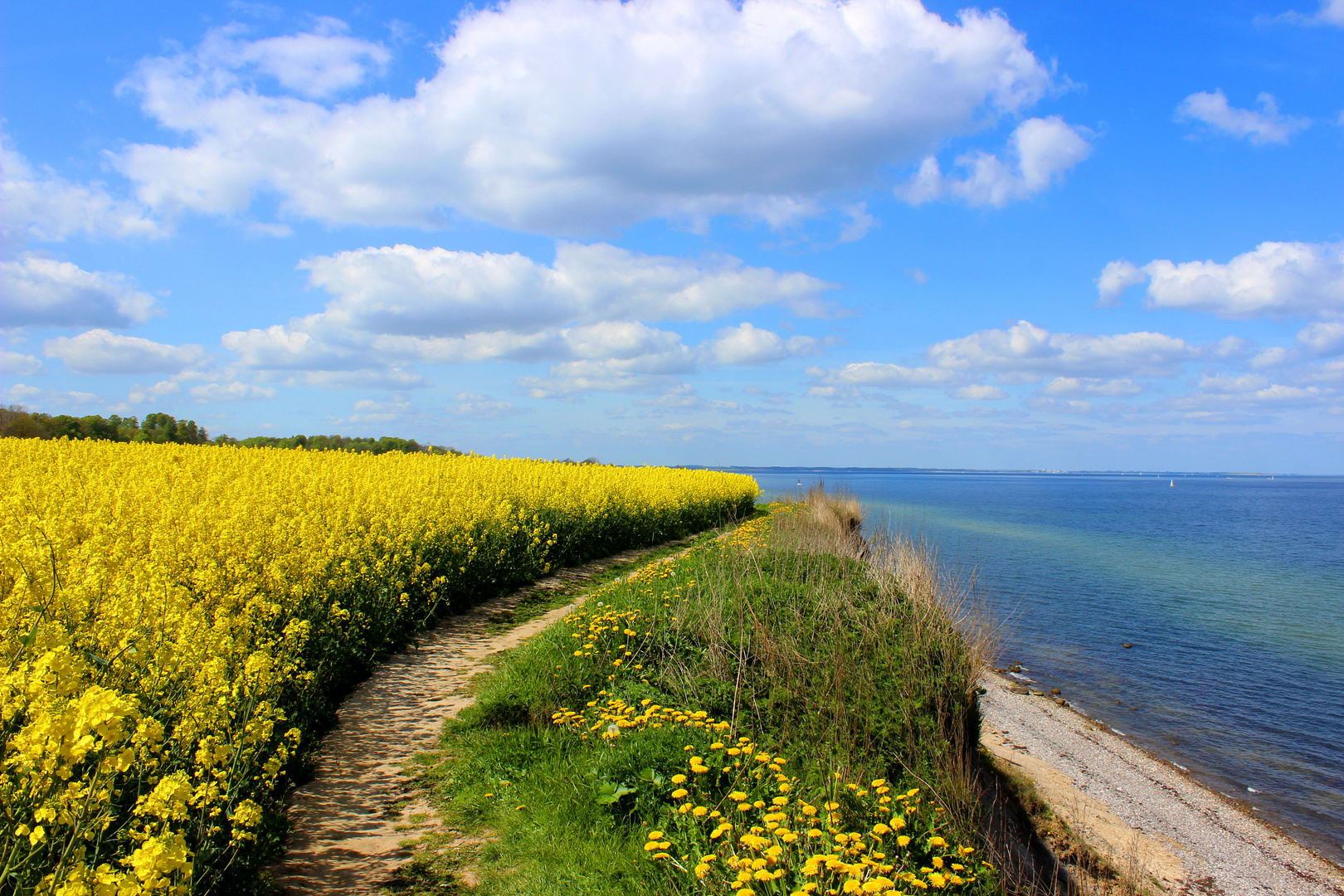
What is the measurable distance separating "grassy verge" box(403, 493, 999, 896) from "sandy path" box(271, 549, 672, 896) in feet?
0.87

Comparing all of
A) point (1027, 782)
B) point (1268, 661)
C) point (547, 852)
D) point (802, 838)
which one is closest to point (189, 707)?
point (547, 852)

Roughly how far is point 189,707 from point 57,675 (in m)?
1.09

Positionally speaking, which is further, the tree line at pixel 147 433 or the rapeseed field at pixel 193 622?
the tree line at pixel 147 433

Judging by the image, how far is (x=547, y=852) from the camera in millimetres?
4539

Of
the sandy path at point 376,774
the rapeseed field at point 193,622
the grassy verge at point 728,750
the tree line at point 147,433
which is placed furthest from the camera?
the tree line at point 147,433

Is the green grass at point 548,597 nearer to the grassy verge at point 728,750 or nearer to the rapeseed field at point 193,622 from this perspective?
the rapeseed field at point 193,622

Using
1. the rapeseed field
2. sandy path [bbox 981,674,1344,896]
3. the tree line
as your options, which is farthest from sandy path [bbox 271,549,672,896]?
the tree line

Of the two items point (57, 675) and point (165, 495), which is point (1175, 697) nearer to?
point (57, 675)

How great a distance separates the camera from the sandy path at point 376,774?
4344 mm

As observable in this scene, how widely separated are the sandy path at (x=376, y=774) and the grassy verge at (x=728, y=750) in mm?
266

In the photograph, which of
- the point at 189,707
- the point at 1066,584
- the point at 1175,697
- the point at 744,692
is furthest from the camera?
the point at 1066,584

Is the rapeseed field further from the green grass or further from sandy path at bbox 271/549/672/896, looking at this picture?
the green grass

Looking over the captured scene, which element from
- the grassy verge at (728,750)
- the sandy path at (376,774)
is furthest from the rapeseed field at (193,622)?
the grassy verge at (728,750)

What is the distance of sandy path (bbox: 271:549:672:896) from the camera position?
171 inches
